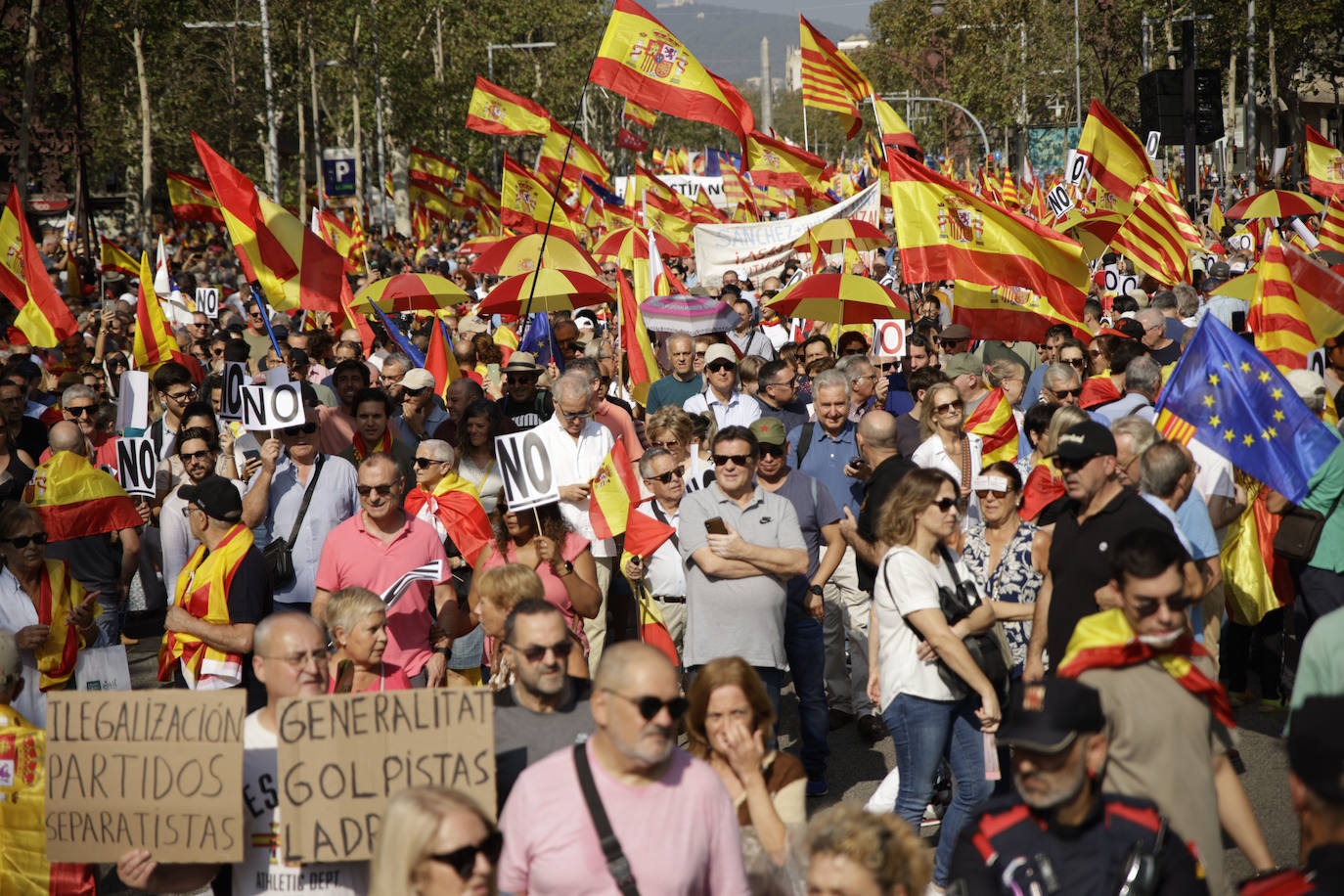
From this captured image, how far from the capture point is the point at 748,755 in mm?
4113

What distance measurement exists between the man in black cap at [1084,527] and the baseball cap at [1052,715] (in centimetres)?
157

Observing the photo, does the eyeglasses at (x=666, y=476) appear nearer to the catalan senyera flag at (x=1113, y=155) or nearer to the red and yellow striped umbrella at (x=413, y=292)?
the red and yellow striped umbrella at (x=413, y=292)

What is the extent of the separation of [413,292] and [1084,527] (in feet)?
28.1

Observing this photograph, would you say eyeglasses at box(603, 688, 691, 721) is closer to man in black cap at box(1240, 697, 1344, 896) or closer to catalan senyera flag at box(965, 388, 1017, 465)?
man in black cap at box(1240, 697, 1344, 896)

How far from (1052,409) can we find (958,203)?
11.2 ft

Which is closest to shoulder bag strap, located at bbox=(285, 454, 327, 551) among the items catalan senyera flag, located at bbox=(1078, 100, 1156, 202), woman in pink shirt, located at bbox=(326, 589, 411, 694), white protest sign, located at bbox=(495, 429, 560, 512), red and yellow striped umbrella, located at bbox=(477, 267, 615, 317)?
white protest sign, located at bbox=(495, 429, 560, 512)

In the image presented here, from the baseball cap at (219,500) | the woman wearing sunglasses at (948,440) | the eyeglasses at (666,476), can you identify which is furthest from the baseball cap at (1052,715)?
the woman wearing sunglasses at (948,440)

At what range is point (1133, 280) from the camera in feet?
54.6

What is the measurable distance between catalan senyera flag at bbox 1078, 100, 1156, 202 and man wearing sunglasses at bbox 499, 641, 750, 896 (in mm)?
12275

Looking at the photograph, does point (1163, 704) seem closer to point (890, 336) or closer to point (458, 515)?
point (458, 515)

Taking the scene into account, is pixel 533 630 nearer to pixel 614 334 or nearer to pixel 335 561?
pixel 335 561

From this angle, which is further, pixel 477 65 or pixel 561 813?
pixel 477 65

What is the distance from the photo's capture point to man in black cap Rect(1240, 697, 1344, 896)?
282cm

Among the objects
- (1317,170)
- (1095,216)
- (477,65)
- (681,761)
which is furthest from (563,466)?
(477,65)
